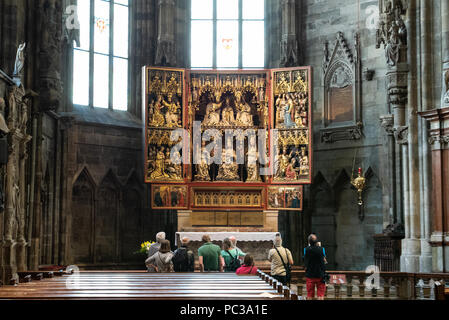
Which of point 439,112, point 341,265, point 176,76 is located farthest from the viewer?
point 341,265

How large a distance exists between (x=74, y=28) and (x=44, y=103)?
4.34 metres

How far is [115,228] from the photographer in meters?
23.7

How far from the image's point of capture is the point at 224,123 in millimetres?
20828

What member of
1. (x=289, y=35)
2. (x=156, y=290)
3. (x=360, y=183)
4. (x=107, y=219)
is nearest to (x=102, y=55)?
(x=107, y=219)

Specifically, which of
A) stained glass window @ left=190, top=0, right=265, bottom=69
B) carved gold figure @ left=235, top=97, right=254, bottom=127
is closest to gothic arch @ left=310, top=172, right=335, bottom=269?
carved gold figure @ left=235, top=97, right=254, bottom=127

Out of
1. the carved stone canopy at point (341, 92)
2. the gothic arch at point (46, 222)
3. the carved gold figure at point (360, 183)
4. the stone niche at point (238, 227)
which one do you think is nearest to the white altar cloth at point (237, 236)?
the stone niche at point (238, 227)

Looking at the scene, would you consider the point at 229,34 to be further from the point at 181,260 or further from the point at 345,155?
the point at 181,260

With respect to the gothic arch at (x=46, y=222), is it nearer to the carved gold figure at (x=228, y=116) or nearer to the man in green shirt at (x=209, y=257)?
the carved gold figure at (x=228, y=116)

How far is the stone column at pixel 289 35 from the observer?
79.3 feet

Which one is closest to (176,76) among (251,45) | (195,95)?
(195,95)

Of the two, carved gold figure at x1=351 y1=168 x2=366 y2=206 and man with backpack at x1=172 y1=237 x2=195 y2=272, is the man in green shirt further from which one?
carved gold figure at x1=351 y1=168 x2=366 y2=206

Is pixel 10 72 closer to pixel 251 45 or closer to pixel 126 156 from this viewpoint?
pixel 126 156

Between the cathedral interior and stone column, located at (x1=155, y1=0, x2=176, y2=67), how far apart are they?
62 mm

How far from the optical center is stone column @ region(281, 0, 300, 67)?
24.2 meters
